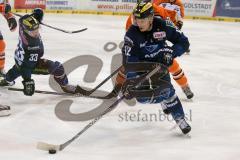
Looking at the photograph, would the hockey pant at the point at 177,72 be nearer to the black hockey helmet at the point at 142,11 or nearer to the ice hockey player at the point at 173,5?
the black hockey helmet at the point at 142,11

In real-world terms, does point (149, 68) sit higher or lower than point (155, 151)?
higher

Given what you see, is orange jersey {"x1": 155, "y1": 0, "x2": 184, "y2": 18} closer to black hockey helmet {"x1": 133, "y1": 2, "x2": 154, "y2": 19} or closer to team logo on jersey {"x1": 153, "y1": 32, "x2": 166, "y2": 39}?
team logo on jersey {"x1": 153, "y1": 32, "x2": 166, "y2": 39}

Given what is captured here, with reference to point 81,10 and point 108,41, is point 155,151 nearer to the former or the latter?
point 108,41

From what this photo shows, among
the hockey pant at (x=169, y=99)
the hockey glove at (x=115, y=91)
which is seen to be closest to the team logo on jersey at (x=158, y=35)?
the hockey pant at (x=169, y=99)

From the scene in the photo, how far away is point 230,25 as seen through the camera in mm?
14117

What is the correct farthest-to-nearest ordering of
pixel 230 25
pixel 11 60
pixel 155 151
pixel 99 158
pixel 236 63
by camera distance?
pixel 230 25 → pixel 236 63 → pixel 11 60 → pixel 155 151 → pixel 99 158

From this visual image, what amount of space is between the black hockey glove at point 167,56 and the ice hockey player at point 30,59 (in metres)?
1.76

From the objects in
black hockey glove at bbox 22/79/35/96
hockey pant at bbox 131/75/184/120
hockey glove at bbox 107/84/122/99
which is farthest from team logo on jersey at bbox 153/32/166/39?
black hockey glove at bbox 22/79/35/96

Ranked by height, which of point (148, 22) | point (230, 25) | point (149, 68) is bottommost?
point (230, 25)

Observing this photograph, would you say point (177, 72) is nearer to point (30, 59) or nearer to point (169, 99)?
point (169, 99)

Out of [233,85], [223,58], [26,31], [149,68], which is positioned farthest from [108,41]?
[149,68]

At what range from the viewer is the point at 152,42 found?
179 inches

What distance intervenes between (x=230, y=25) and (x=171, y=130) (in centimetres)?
987

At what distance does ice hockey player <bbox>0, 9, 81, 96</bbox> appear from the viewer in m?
5.50
